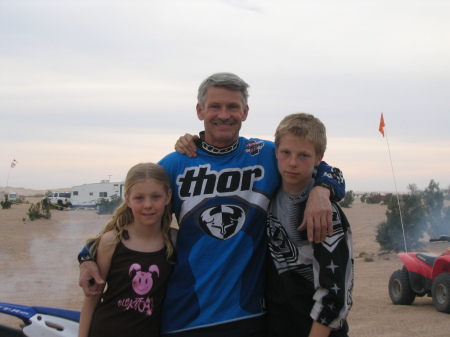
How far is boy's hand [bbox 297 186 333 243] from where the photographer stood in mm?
2699

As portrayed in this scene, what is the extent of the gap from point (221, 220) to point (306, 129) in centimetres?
67

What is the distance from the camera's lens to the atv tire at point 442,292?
774 centimetres

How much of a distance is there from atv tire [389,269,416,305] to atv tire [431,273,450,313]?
57 centimetres

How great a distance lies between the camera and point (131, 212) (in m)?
3.24

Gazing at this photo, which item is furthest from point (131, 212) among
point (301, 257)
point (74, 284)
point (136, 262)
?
point (74, 284)

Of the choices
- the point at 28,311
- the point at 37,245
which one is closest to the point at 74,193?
the point at 37,245

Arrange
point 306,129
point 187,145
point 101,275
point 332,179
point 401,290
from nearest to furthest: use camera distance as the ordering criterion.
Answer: point 306,129 → point 332,179 → point 101,275 → point 187,145 → point 401,290

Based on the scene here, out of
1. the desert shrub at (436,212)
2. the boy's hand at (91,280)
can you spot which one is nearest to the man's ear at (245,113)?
the boy's hand at (91,280)

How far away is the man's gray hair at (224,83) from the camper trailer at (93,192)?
4393 centimetres

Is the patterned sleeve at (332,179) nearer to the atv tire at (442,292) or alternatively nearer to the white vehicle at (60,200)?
the atv tire at (442,292)

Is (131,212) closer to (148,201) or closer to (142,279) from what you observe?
(148,201)

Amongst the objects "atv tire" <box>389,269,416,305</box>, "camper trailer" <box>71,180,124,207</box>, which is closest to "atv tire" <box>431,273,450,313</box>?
"atv tire" <box>389,269,416,305</box>

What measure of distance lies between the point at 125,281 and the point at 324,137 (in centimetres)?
130

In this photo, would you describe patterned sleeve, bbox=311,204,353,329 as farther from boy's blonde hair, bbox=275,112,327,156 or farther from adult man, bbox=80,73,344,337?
boy's blonde hair, bbox=275,112,327,156
